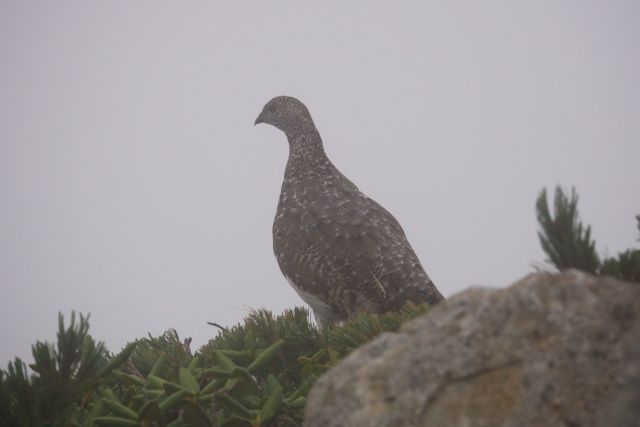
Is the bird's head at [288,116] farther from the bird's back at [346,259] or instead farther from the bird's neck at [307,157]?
the bird's back at [346,259]

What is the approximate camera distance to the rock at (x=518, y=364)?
1.26m

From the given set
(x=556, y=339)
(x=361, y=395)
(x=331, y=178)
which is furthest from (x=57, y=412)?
(x=331, y=178)

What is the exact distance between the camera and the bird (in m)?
5.40

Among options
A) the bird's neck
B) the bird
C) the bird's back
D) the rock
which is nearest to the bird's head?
the bird's neck

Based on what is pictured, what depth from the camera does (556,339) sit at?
1.27 meters

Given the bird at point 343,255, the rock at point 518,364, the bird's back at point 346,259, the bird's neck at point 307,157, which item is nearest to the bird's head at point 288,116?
the bird's neck at point 307,157

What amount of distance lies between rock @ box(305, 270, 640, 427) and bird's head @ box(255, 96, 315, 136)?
22.4 feet

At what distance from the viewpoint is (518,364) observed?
129 cm

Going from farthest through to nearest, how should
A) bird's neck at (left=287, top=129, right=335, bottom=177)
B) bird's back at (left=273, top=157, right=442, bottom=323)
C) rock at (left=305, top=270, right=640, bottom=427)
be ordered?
bird's neck at (left=287, top=129, right=335, bottom=177) < bird's back at (left=273, top=157, right=442, bottom=323) < rock at (left=305, top=270, right=640, bottom=427)

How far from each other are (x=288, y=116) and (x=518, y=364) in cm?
729

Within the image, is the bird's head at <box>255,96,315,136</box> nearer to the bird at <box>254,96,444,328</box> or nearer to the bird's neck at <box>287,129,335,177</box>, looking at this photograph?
the bird's neck at <box>287,129,335,177</box>

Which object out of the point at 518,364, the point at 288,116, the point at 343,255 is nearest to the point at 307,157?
the point at 288,116

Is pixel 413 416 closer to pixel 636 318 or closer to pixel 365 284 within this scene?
pixel 636 318

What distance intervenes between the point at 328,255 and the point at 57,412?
371 cm
